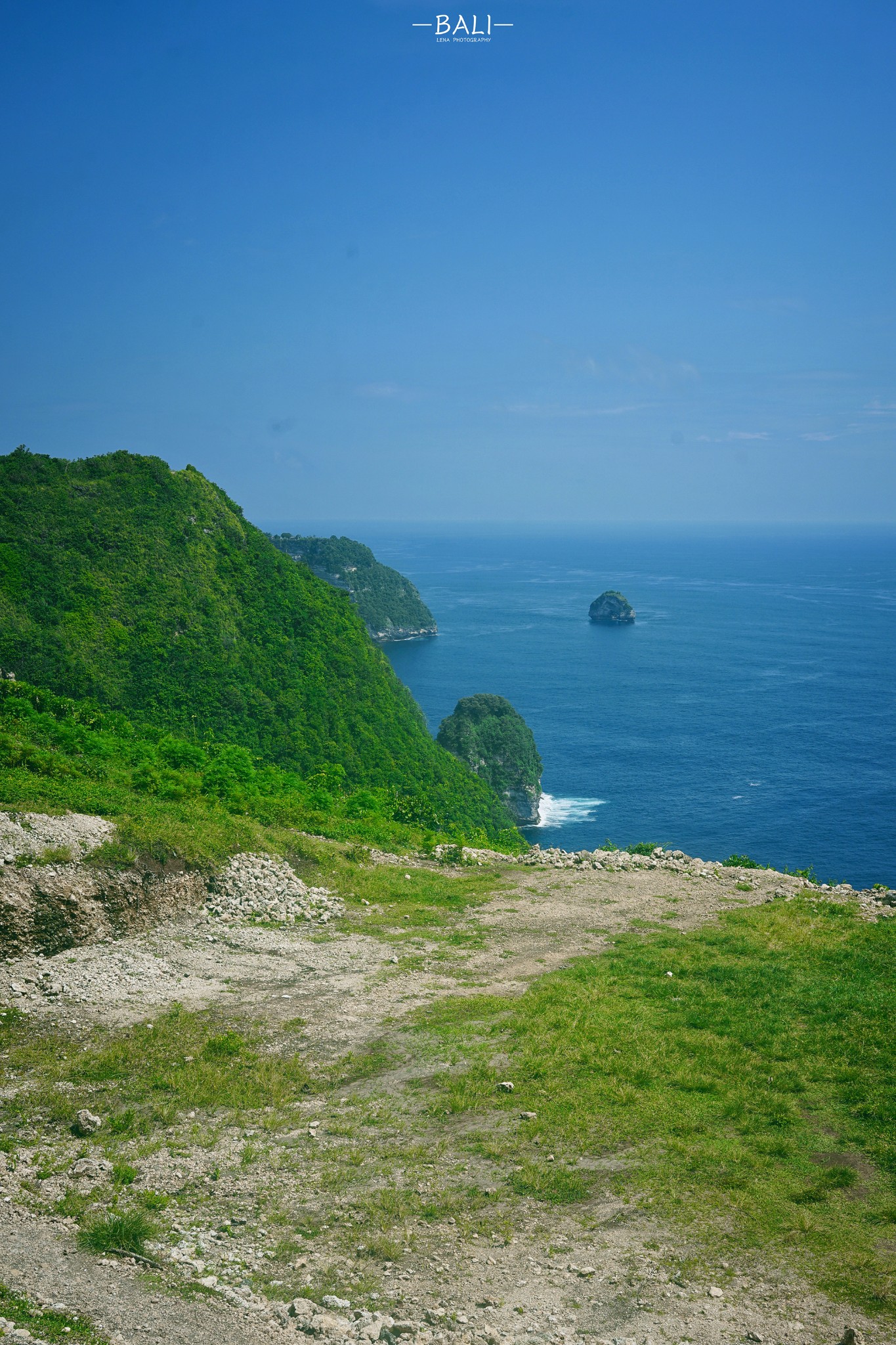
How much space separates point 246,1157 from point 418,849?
16.4 metres

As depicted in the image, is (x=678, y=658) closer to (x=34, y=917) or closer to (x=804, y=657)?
(x=804, y=657)

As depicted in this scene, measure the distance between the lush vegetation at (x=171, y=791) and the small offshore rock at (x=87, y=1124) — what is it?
302 inches

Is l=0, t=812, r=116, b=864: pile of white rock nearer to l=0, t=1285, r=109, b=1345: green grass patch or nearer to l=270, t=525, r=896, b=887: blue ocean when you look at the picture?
l=0, t=1285, r=109, b=1345: green grass patch

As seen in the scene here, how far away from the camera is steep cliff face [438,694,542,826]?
243 ft

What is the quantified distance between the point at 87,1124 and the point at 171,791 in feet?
43.8

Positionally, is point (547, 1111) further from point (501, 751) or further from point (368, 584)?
point (368, 584)

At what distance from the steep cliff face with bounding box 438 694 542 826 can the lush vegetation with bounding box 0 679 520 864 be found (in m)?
37.8

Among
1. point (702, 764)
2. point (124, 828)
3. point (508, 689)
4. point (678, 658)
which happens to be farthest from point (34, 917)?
point (678, 658)

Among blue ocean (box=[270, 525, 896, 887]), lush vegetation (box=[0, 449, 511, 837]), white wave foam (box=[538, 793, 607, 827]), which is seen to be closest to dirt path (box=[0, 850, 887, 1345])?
lush vegetation (box=[0, 449, 511, 837])

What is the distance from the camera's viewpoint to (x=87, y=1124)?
11695 millimetres

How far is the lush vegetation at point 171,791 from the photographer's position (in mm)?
20641

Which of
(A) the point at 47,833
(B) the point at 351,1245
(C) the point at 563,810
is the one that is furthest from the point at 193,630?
(C) the point at 563,810

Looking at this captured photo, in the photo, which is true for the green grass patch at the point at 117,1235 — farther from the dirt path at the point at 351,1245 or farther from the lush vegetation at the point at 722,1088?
the lush vegetation at the point at 722,1088

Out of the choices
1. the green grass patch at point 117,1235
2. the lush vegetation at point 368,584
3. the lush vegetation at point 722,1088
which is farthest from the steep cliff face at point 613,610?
the green grass patch at point 117,1235
